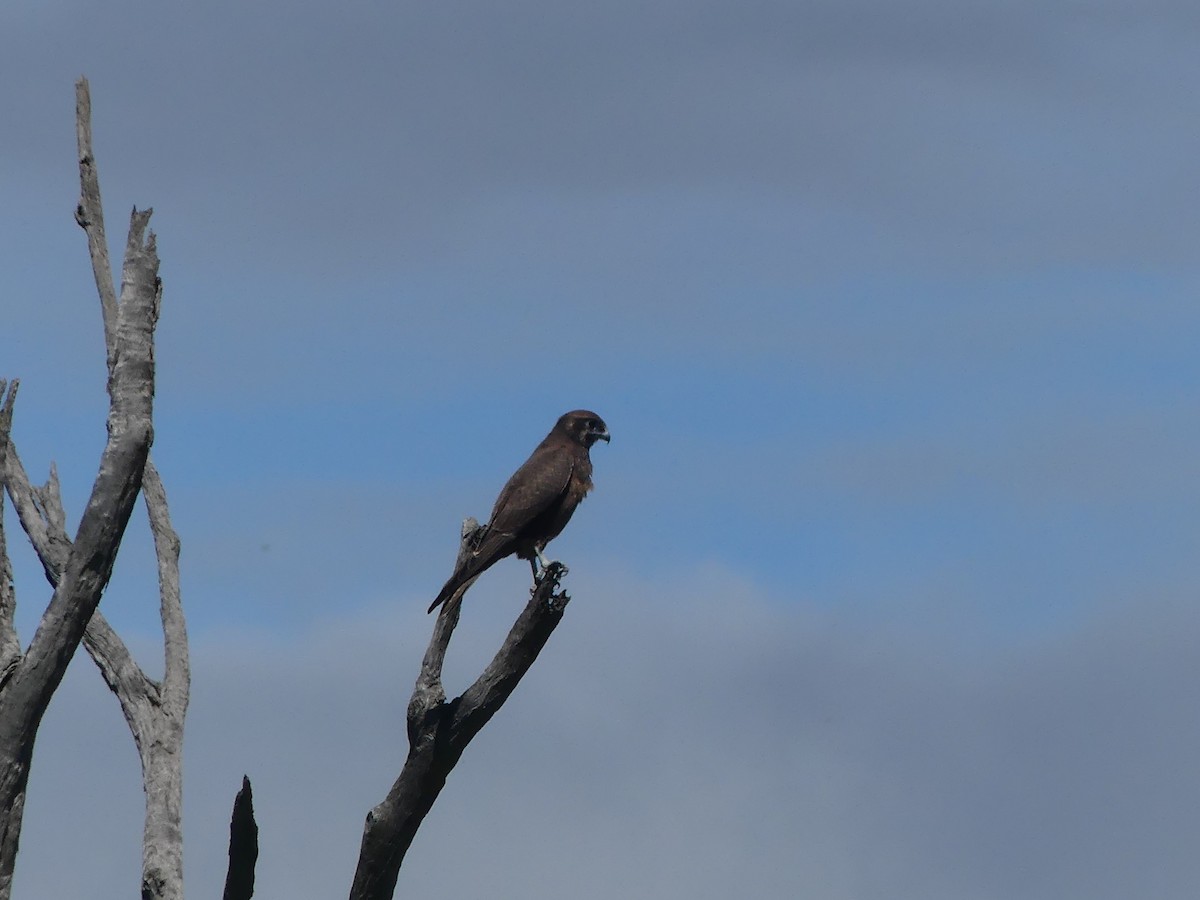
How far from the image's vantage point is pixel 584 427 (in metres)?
14.3

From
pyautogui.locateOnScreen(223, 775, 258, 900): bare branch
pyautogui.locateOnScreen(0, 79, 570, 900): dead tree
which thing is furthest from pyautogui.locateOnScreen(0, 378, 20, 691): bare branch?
pyautogui.locateOnScreen(223, 775, 258, 900): bare branch

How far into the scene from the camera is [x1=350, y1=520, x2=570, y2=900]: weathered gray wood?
8.47m

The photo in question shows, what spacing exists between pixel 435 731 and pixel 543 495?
4.60 meters

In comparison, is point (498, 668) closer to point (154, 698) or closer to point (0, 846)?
point (0, 846)

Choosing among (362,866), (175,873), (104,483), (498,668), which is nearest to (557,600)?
(498,668)

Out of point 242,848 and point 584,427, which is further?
point 584,427

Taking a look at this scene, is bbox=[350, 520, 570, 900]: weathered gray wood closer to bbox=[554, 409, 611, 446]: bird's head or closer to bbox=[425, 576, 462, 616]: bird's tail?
bbox=[425, 576, 462, 616]: bird's tail

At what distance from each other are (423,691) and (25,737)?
205 centimetres

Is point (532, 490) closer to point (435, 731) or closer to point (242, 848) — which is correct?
point (435, 731)

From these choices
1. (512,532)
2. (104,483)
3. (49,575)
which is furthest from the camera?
(49,575)

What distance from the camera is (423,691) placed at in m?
8.55

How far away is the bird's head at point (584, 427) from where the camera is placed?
1423 centimetres

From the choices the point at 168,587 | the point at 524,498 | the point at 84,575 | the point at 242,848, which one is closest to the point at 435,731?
the point at 242,848

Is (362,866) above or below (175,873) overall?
below
